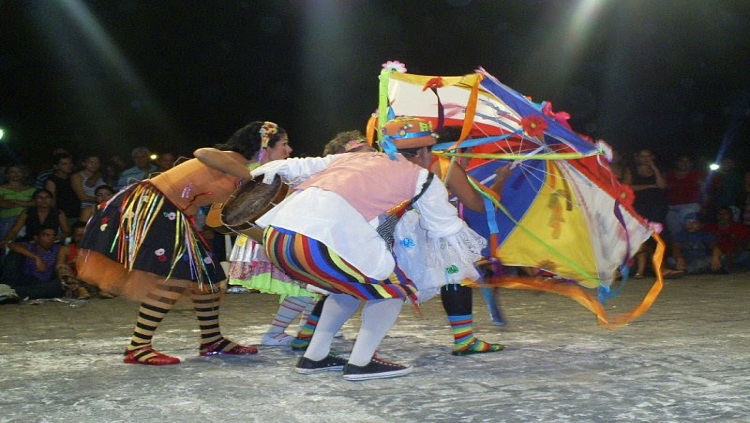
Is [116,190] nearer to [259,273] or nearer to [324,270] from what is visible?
[259,273]

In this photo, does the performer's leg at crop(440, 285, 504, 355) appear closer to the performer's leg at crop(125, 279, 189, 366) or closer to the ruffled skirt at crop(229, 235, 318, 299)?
the ruffled skirt at crop(229, 235, 318, 299)

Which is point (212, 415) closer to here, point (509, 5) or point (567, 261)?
point (567, 261)

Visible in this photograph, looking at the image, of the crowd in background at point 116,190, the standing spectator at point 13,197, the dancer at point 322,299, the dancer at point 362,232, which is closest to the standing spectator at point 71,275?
the crowd in background at point 116,190

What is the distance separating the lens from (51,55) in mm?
15227

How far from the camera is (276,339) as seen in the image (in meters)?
5.29

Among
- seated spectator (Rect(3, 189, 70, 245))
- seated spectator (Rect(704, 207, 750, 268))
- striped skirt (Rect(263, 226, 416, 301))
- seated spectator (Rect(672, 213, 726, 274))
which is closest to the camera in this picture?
striped skirt (Rect(263, 226, 416, 301))

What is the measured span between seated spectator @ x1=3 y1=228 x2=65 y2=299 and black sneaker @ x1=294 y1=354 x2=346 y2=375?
502 cm

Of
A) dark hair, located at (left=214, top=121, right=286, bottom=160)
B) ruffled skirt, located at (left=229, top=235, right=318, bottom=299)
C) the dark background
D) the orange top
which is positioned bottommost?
ruffled skirt, located at (left=229, top=235, right=318, bottom=299)

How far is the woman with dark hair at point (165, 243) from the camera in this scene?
4.58 meters

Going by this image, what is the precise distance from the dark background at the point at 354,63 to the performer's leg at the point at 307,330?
35.6 ft

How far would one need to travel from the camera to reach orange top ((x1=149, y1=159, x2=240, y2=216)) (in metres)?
4.69

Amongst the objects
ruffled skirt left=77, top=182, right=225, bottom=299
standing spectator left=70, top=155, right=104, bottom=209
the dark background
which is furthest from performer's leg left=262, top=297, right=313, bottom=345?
the dark background

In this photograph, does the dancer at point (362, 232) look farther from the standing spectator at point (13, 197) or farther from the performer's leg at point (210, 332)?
the standing spectator at point (13, 197)

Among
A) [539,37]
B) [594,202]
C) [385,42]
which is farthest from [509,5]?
[594,202]
